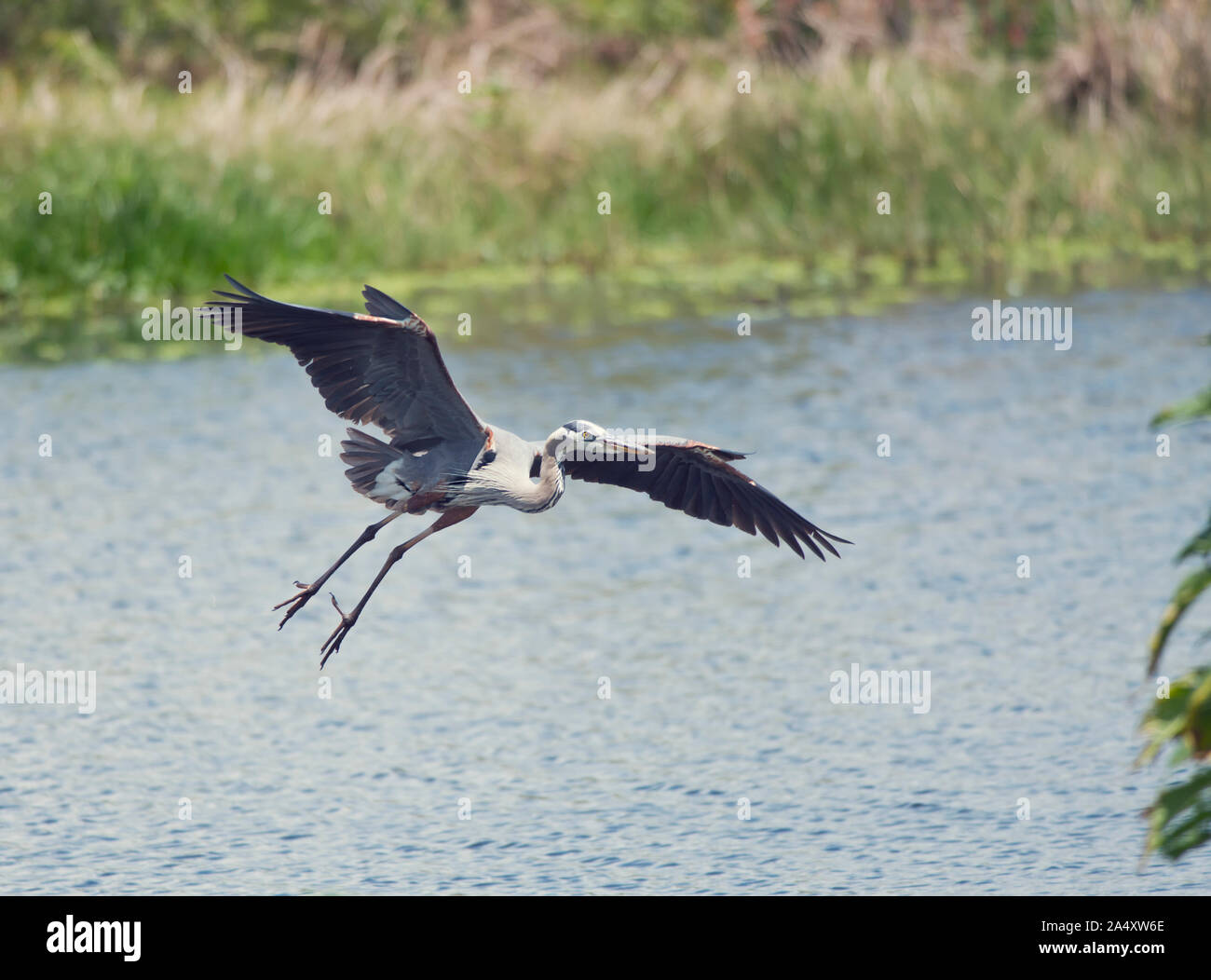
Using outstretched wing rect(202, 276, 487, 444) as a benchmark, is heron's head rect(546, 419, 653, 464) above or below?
below

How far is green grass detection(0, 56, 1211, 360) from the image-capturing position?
828 inches

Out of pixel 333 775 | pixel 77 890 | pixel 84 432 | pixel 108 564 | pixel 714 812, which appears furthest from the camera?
pixel 84 432

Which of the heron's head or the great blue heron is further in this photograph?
the great blue heron

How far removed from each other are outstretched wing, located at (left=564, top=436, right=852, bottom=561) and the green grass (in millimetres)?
12440

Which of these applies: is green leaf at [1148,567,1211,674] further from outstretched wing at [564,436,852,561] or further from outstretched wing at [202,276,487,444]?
outstretched wing at [564,436,852,561]

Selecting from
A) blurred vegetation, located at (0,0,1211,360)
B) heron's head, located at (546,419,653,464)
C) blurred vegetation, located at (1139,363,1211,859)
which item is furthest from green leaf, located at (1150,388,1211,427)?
blurred vegetation, located at (0,0,1211,360)

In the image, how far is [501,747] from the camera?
10.0m

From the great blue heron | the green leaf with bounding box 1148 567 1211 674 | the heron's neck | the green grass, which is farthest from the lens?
the green grass

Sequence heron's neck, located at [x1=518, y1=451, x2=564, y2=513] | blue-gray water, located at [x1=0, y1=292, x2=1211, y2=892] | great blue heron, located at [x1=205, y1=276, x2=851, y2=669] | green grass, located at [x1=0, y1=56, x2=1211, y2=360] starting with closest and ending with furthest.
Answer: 1. great blue heron, located at [x1=205, y1=276, x2=851, y2=669]
2. heron's neck, located at [x1=518, y1=451, x2=564, y2=513]
3. blue-gray water, located at [x1=0, y1=292, x2=1211, y2=892]
4. green grass, located at [x1=0, y1=56, x2=1211, y2=360]

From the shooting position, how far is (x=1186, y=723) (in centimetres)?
418

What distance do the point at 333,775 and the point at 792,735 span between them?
2.31m

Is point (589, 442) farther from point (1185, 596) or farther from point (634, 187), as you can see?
point (634, 187)

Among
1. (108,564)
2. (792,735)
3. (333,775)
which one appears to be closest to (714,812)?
(792,735)
